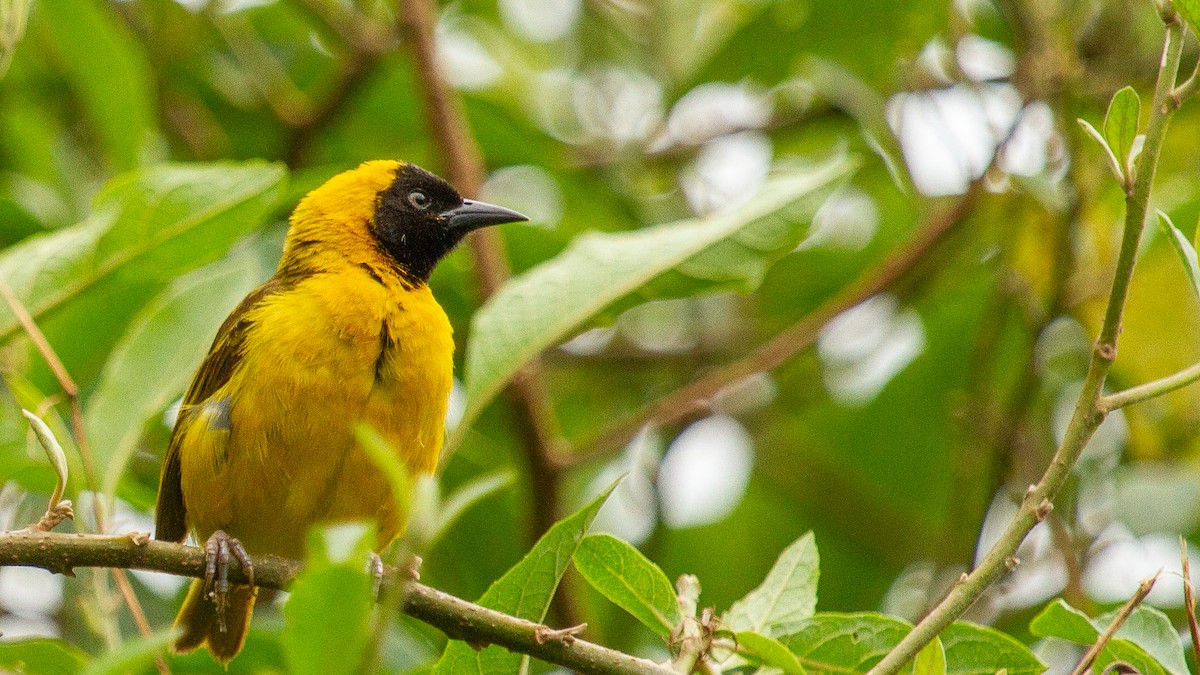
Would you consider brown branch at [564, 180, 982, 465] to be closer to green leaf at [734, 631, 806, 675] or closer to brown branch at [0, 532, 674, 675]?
brown branch at [0, 532, 674, 675]

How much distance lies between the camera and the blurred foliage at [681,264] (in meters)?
3.40

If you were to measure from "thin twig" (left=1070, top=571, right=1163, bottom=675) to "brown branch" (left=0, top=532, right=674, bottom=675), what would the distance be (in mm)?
648

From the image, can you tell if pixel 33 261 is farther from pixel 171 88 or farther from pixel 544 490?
pixel 171 88

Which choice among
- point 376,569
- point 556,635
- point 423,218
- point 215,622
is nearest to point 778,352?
point 423,218

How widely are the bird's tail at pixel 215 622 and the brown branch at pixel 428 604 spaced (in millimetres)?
1227

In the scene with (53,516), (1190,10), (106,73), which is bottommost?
(53,516)

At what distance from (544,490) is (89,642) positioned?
1.56 metres

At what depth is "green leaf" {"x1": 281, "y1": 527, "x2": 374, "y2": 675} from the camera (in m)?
1.51

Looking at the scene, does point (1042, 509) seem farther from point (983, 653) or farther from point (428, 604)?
point (428, 604)

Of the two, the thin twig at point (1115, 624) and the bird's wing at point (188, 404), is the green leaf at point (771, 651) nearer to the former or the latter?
the thin twig at point (1115, 624)

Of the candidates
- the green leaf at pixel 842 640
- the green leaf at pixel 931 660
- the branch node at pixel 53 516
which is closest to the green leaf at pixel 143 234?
the branch node at pixel 53 516

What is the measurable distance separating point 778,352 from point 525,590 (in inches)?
83.2

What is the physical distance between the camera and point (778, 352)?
4.36m

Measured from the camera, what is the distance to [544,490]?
3969 mm
